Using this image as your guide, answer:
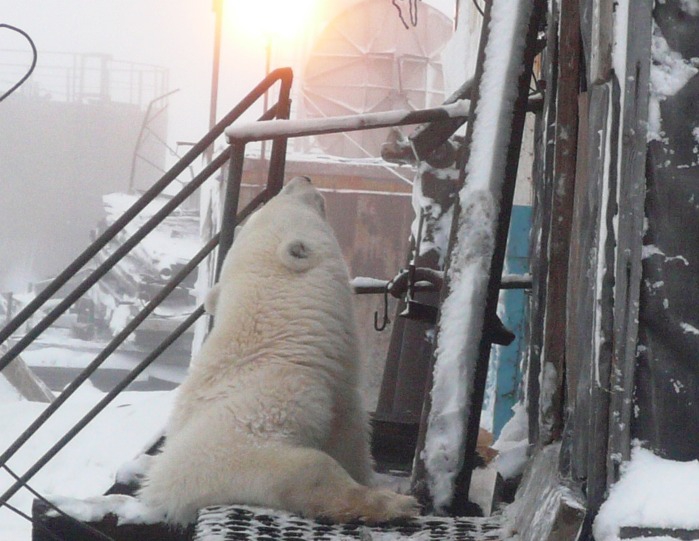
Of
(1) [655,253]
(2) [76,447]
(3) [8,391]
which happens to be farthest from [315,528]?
(3) [8,391]

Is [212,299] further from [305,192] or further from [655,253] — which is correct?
[655,253]

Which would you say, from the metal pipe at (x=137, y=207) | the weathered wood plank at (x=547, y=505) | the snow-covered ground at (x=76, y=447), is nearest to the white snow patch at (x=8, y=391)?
the snow-covered ground at (x=76, y=447)

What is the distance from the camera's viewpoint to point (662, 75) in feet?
5.05

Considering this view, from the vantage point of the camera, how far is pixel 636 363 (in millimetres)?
1549

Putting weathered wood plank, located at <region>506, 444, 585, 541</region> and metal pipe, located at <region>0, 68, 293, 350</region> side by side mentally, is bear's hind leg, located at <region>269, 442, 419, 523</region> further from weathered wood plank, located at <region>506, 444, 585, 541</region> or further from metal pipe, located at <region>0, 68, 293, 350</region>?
metal pipe, located at <region>0, 68, 293, 350</region>

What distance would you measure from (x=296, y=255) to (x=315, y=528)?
1.01 m

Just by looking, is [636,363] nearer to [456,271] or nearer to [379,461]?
[456,271]

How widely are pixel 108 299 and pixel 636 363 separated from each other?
24351mm

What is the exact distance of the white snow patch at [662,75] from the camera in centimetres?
154

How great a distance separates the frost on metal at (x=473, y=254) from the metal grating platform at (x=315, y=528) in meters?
0.22

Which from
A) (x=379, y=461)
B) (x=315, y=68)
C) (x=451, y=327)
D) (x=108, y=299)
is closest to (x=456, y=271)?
(x=451, y=327)

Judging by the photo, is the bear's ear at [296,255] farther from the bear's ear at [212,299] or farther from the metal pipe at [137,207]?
the metal pipe at [137,207]

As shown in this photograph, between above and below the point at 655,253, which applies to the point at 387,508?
below

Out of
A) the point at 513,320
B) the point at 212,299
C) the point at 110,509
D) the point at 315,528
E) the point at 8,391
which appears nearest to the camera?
the point at 315,528
